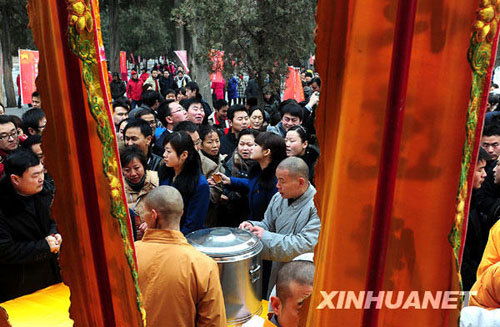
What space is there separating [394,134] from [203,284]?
4.54ft

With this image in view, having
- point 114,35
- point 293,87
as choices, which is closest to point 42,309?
point 293,87

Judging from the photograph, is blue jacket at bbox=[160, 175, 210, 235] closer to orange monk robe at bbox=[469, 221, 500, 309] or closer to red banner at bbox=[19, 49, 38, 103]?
orange monk robe at bbox=[469, 221, 500, 309]

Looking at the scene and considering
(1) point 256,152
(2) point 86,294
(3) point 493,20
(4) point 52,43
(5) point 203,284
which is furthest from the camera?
(1) point 256,152

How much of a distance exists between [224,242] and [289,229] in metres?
0.66

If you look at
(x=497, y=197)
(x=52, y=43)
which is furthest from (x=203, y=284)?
(x=497, y=197)

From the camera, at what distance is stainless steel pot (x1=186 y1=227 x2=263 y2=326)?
2.05 meters

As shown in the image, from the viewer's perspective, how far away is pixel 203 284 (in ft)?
6.25

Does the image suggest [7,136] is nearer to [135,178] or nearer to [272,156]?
[135,178]

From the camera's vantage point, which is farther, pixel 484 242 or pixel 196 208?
pixel 196 208

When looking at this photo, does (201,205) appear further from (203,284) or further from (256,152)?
(203,284)

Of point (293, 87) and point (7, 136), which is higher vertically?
point (293, 87)

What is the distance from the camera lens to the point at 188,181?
10.3 feet

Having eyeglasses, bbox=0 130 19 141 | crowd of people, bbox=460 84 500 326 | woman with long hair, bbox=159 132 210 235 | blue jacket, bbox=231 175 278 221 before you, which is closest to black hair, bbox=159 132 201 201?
woman with long hair, bbox=159 132 210 235

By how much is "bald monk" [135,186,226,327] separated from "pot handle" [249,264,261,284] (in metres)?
0.21
